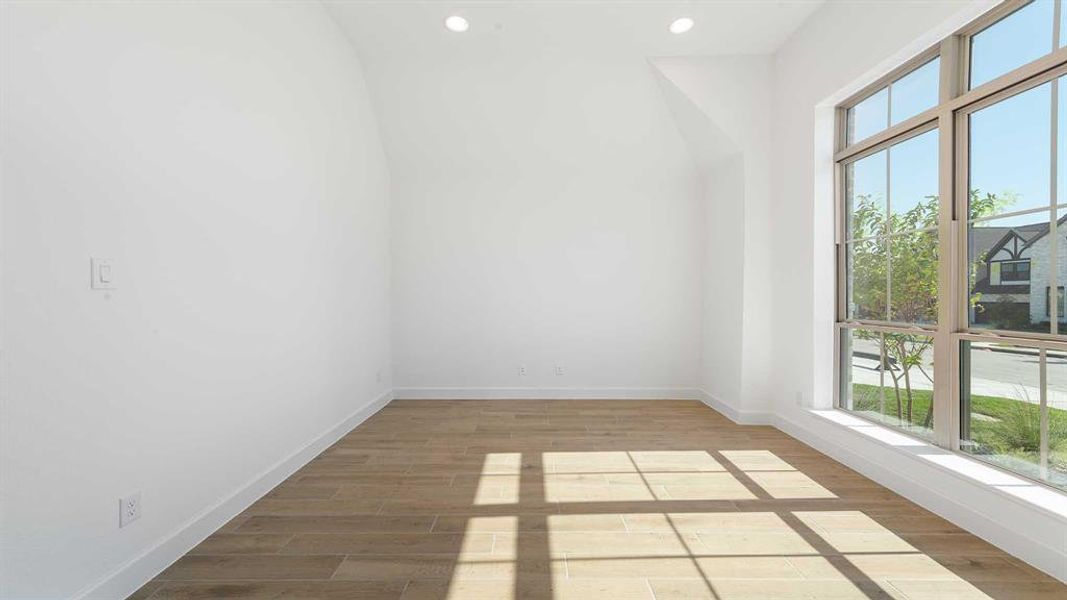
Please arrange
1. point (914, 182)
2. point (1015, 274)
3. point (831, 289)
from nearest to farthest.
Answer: point (1015, 274), point (914, 182), point (831, 289)

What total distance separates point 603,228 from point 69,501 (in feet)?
14.9

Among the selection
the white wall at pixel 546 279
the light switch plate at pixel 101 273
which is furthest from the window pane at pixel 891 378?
the light switch plate at pixel 101 273

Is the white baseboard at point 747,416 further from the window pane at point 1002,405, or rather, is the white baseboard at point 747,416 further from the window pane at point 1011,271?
the window pane at point 1011,271

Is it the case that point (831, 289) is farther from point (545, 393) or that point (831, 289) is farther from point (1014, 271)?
point (545, 393)

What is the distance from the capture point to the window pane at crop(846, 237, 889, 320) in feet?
10.4

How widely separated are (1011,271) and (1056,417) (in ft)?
2.24

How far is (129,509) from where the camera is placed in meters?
1.81

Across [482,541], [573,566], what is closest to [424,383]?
[482,541]

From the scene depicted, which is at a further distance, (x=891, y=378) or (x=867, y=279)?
(x=867, y=279)

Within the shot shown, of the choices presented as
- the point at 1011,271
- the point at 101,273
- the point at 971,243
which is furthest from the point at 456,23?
the point at 1011,271

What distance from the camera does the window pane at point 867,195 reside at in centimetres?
315

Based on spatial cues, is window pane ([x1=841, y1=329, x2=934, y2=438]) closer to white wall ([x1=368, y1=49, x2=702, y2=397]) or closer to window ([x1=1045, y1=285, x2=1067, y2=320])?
window ([x1=1045, y1=285, x2=1067, y2=320])

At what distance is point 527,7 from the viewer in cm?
344

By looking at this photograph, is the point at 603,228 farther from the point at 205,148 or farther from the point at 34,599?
the point at 34,599
